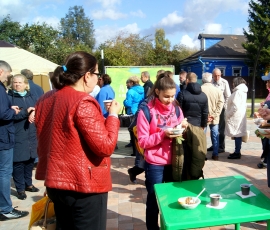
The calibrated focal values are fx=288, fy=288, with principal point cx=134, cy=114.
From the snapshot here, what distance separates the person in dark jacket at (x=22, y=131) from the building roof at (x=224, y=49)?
2484cm

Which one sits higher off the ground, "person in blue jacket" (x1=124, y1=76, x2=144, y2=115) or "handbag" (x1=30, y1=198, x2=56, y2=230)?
"person in blue jacket" (x1=124, y1=76, x2=144, y2=115)

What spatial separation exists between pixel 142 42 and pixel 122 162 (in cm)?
2757

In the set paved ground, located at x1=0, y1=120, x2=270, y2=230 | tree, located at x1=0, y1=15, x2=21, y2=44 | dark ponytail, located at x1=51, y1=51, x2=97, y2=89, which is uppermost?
tree, located at x1=0, y1=15, x2=21, y2=44

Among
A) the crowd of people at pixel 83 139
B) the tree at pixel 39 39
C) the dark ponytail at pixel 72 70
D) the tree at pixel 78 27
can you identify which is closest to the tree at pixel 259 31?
the tree at pixel 39 39

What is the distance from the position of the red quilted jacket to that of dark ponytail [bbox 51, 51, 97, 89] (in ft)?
0.19

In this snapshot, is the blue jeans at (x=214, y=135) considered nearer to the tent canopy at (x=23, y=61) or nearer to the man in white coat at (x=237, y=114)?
the man in white coat at (x=237, y=114)

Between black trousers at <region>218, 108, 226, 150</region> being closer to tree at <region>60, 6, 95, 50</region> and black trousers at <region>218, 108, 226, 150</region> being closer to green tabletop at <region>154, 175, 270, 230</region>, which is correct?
green tabletop at <region>154, 175, 270, 230</region>

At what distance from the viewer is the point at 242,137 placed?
6.13 metres

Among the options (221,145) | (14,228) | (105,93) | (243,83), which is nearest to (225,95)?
(243,83)

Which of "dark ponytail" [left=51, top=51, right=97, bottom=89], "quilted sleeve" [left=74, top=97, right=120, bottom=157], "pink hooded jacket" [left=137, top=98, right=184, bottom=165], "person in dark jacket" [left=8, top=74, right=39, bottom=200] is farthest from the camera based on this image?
"person in dark jacket" [left=8, top=74, right=39, bottom=200]

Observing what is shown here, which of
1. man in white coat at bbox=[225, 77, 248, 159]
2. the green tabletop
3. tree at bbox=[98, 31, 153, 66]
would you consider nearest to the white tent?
man in white coat at bbox=[225, 77, 248, 159]

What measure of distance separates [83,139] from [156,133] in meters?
1.00

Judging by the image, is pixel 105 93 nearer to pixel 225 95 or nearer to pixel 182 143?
pixel 225 95

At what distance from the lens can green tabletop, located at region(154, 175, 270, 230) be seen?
179 centimetres
